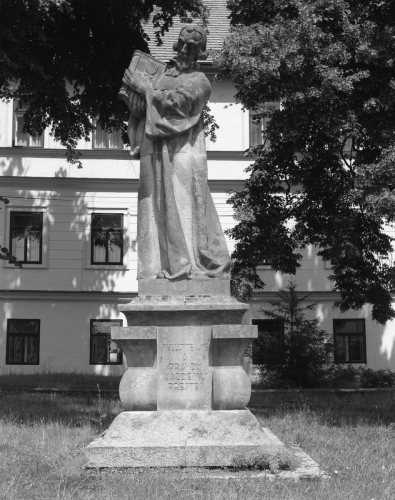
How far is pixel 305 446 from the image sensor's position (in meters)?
7.79

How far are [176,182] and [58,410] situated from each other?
5679 mm

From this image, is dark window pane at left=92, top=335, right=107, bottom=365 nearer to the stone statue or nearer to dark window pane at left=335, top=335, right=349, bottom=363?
dark window pane at left=335, top=335, right=349, bottom=363

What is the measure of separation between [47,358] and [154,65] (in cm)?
1924

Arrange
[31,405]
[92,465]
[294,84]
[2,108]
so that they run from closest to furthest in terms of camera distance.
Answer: [92,465]
[31,405]
[294,84]
[2,108]

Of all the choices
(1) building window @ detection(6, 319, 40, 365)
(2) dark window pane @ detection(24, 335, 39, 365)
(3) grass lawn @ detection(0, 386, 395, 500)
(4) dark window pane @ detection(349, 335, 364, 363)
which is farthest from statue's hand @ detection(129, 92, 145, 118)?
(4) dark window pane @ detection(349, 335, 364, 363)

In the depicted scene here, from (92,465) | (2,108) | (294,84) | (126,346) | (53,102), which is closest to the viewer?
(92,465)

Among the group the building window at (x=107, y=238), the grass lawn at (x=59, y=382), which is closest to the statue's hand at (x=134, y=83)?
the grass lawn at (x=59, y=382)

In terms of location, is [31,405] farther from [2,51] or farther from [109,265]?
[109,265]

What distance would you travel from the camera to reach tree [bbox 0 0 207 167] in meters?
13.1

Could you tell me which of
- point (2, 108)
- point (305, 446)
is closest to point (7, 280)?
point (2, 108)

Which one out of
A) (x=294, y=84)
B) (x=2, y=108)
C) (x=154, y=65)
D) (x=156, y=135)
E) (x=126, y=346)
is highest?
(x=2, y=108)

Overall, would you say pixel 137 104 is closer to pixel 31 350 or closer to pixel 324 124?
pixel 324 124

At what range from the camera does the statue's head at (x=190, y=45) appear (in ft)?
23.7

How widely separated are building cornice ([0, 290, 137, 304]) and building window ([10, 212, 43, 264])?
3.53 feet
